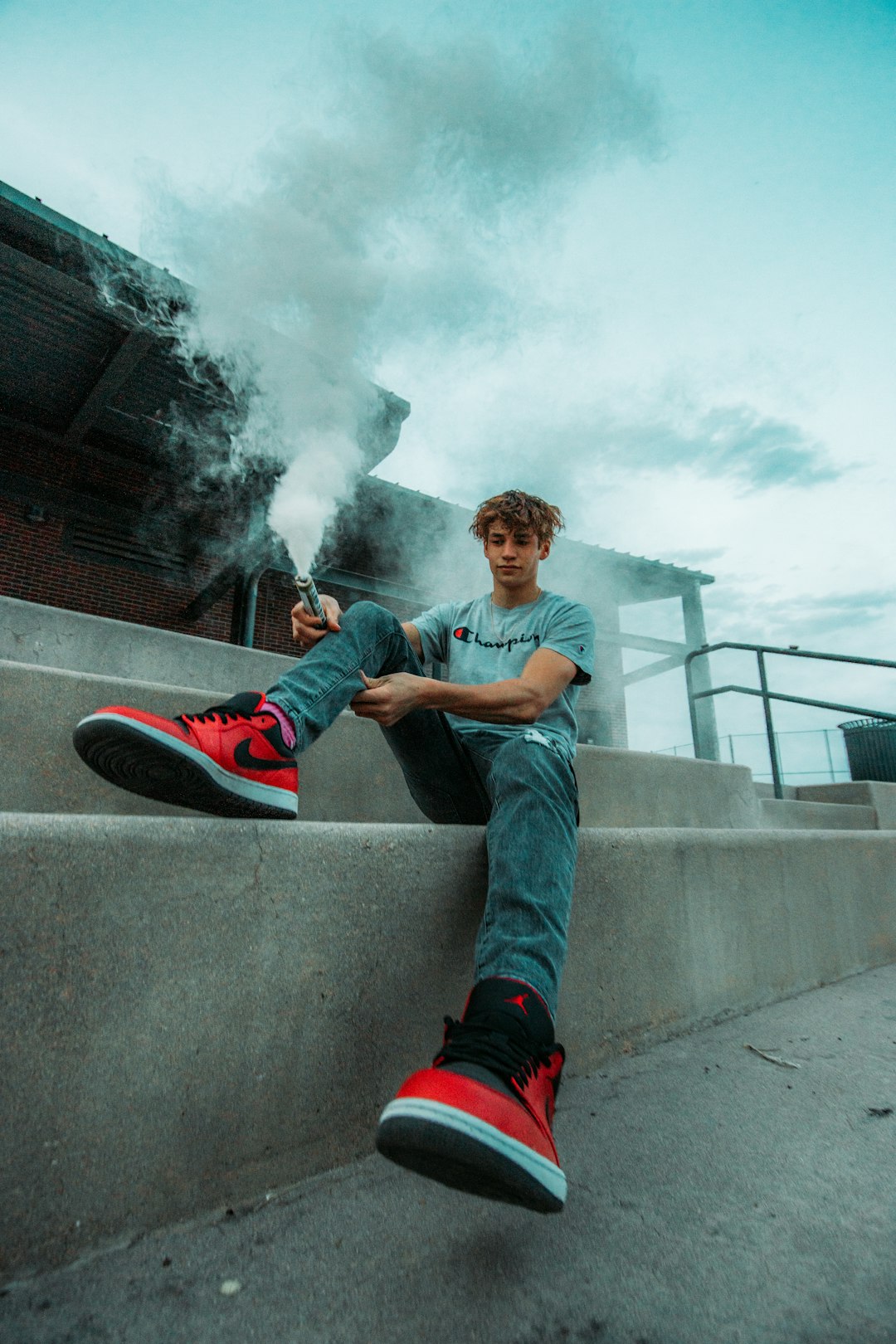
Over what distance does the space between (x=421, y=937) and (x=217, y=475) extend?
659cm

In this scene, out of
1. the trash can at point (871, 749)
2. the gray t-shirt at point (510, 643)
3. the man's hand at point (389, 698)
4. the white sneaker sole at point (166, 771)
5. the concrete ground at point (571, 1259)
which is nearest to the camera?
the concrete ground at point (571, 1259)

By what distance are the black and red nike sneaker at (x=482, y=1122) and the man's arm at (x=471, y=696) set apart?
1.95 ft

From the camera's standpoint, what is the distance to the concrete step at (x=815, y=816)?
395 cm

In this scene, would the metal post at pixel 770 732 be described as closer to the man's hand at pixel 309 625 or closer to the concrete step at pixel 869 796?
the concrete step at pixel 869 796

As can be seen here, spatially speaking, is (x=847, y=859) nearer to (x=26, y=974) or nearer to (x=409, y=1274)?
(x=409, y=1274)

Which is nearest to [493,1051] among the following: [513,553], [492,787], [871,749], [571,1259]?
[571,1259]

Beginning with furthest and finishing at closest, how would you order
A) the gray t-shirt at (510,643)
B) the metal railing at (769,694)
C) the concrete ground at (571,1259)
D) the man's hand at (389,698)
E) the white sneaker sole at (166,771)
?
the metal railing at (769,694), the gray t-shirt at (510,643), the man's hand at (389,698), the white sneaker sole at (166,771), the concrete ground at (571,1259)

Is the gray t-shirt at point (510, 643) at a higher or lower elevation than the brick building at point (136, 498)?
lower

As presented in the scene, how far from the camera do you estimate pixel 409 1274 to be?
716 millimetres

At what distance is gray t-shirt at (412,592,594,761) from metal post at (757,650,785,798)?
3169 mm

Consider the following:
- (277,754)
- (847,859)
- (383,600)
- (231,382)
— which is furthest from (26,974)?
(383,600)

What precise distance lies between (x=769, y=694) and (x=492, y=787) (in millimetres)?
3715

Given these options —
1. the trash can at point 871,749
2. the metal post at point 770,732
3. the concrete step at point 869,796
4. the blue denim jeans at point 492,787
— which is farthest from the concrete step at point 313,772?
the trash can at point 871,749

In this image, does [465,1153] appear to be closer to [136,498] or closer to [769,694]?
[769,694]
